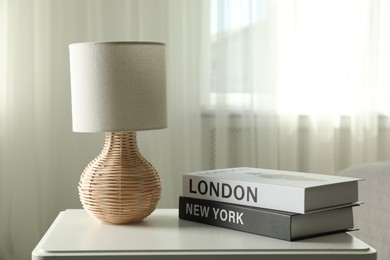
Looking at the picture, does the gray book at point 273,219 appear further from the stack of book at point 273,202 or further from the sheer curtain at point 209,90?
the sheer curtain at point 209,90

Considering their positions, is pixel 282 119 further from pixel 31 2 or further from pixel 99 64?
pixel 99 64

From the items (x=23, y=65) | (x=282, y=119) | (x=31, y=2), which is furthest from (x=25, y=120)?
(x=282, y=119)

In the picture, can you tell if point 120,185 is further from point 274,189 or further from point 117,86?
point 274,189

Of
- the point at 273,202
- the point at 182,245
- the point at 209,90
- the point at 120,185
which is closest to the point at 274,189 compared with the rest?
the point at 273,202

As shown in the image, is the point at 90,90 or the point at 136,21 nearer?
the point at 90,90

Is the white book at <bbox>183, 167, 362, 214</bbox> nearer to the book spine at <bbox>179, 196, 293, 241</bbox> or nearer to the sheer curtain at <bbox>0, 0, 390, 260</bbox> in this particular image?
the book spine at <bbox>179, 196, 293, 241</bbox>

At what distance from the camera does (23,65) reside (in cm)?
277

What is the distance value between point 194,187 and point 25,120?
4.30ft

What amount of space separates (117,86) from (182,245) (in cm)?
34

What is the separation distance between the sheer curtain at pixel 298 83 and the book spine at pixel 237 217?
127cm

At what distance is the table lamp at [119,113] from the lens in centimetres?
150

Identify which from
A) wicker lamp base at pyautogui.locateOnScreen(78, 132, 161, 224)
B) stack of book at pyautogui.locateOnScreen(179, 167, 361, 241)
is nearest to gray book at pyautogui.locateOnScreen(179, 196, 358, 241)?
stack of book at pyautogui.locateOnScreen(179, 167, 361, 241)

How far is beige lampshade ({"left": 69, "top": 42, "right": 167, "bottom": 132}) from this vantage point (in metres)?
1.50

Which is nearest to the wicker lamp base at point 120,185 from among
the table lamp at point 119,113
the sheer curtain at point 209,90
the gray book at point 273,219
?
the table lamp at point 119,113
